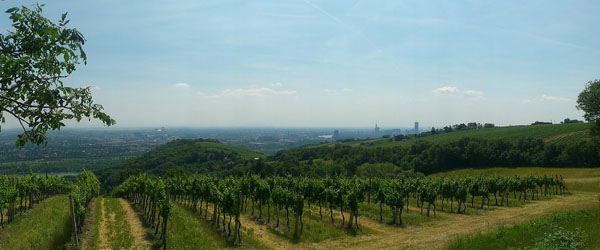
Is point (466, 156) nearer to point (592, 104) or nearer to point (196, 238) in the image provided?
point (592, 104)

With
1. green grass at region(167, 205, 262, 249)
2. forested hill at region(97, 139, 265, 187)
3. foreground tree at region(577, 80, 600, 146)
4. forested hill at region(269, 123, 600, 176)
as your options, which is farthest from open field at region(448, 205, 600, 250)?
forested hill at region(97, 139, 265, 187)

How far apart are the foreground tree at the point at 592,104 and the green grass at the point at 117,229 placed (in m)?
58.4

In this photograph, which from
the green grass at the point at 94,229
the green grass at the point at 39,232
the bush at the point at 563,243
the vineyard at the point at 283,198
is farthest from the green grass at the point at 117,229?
the bush at the point at 563,243

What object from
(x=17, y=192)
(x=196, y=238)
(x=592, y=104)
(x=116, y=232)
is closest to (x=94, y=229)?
(x=116, y=232)

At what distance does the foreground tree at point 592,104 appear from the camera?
136ft

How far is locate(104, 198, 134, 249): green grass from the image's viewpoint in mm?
18891

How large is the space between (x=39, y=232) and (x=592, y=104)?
64.0 meters

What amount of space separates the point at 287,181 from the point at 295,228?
1427cm

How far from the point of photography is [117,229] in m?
22.7

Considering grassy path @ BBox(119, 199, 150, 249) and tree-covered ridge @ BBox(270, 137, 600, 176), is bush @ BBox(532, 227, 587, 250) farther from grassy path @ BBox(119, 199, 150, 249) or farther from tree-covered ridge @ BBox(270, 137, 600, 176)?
tree-covered ridge @ BBox(270, 137, 600, 176)

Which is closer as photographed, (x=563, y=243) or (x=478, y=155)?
(x=563, y=243)

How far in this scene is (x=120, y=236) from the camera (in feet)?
66.7

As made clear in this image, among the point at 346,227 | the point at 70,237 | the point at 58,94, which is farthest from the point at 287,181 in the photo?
the point at 58,94

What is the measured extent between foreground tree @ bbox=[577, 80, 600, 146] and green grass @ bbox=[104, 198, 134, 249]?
58387mm
